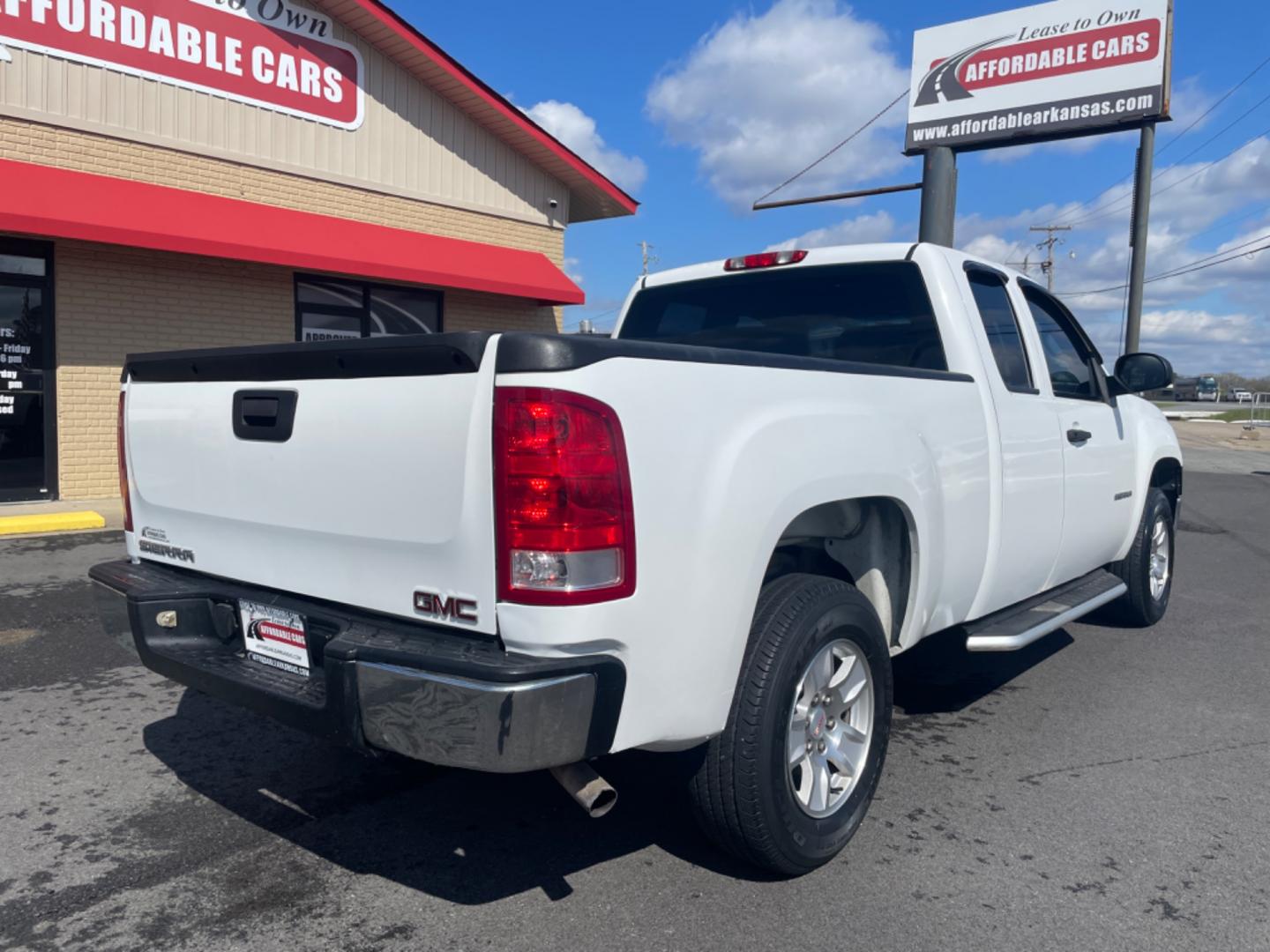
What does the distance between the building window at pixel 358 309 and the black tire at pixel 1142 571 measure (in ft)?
29.9

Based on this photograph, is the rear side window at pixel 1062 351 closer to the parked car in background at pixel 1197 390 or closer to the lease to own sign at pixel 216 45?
the lease to own sign at pixel 216 45

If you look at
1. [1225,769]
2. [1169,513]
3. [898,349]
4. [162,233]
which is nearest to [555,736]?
[898,349]

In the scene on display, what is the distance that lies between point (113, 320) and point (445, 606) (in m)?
10.4

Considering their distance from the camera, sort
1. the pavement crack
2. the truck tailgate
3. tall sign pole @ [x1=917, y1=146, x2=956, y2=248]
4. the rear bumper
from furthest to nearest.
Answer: tall sign pole @ [x1=917, y1=146, x2=956, y2=248] → the pavement crack → the truck tailgate → the rear bumper

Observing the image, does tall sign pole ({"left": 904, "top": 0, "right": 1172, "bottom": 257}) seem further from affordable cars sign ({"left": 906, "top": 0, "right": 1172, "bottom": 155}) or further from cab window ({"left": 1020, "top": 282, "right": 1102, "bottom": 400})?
cab window ({"left": 1020, "top": 282, "right": 1102, "bottom": 400})

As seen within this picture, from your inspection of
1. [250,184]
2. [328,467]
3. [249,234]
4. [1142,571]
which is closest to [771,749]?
[328,467]

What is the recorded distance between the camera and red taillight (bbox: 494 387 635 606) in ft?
7.69

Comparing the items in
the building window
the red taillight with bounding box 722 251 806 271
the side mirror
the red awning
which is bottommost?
the side mirror

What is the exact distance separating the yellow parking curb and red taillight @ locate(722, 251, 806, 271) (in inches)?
301

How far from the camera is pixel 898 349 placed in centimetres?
420

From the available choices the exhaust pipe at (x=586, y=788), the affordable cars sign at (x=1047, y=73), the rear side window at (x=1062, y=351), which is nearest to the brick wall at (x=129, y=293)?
the rear side window at (x=1062, y=351)

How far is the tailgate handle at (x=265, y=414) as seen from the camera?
9.49ft

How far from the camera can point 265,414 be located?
2.97m

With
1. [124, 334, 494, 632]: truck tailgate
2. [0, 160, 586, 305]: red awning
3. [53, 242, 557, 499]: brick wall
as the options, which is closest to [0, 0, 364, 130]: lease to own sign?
[0, 160, 586, 305]: red awning
